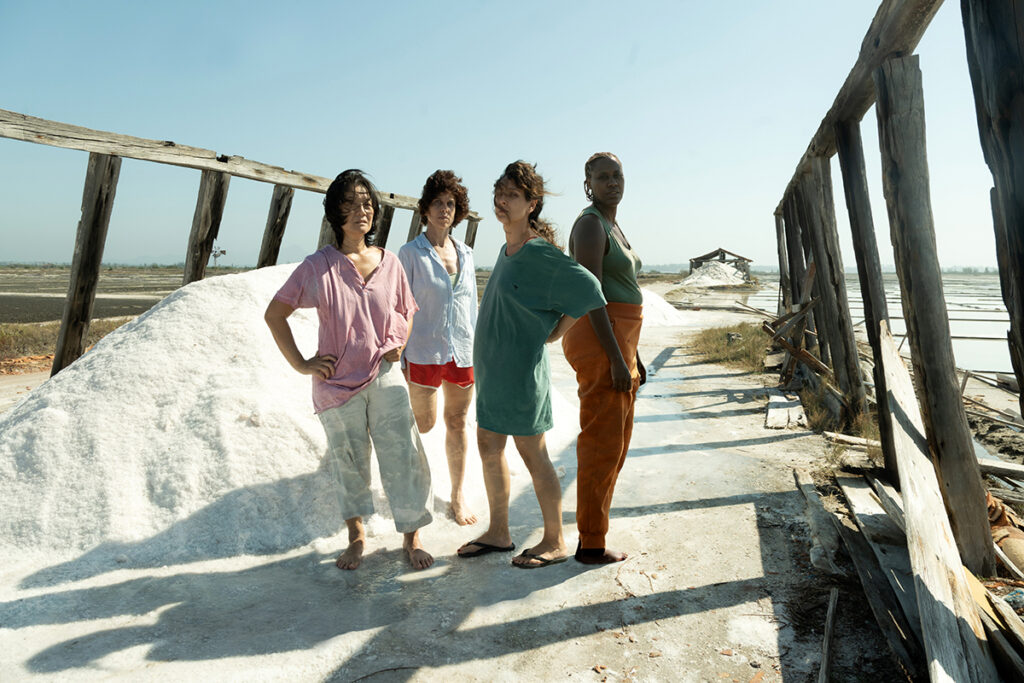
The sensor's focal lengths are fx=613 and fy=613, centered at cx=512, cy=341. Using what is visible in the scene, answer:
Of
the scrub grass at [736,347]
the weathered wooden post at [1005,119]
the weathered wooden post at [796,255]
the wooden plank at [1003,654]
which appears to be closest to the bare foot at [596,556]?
the wooden plank at [1003,654]

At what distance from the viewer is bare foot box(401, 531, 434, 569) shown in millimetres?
3090

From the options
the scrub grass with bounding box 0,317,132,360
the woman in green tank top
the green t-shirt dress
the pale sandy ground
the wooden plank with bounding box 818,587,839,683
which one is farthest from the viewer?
the scrub grass with bounding box 0,317,132,360

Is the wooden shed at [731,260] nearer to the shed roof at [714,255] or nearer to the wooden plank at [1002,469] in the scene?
the shed roof at [714,255]

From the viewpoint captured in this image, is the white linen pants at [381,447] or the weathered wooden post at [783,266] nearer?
the white linen pants at [381,447]

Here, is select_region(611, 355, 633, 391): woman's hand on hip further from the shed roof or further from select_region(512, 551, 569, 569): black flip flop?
the shed roof

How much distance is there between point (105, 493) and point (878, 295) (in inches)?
199

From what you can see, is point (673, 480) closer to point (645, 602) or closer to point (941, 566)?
point (645, 602)

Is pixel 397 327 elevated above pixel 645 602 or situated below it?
above

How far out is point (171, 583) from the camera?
→ 292 cm

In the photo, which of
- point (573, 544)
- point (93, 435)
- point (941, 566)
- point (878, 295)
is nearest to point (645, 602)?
point (573, 544)

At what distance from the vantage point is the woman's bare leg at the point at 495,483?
308cm

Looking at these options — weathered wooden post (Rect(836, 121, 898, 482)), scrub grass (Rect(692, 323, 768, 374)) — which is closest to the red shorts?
weathered wooden post (Rect(836, 121, 898, 482))

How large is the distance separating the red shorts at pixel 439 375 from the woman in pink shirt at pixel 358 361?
0.49 metres

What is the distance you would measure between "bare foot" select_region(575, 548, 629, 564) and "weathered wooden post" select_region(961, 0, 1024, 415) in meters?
1.87
